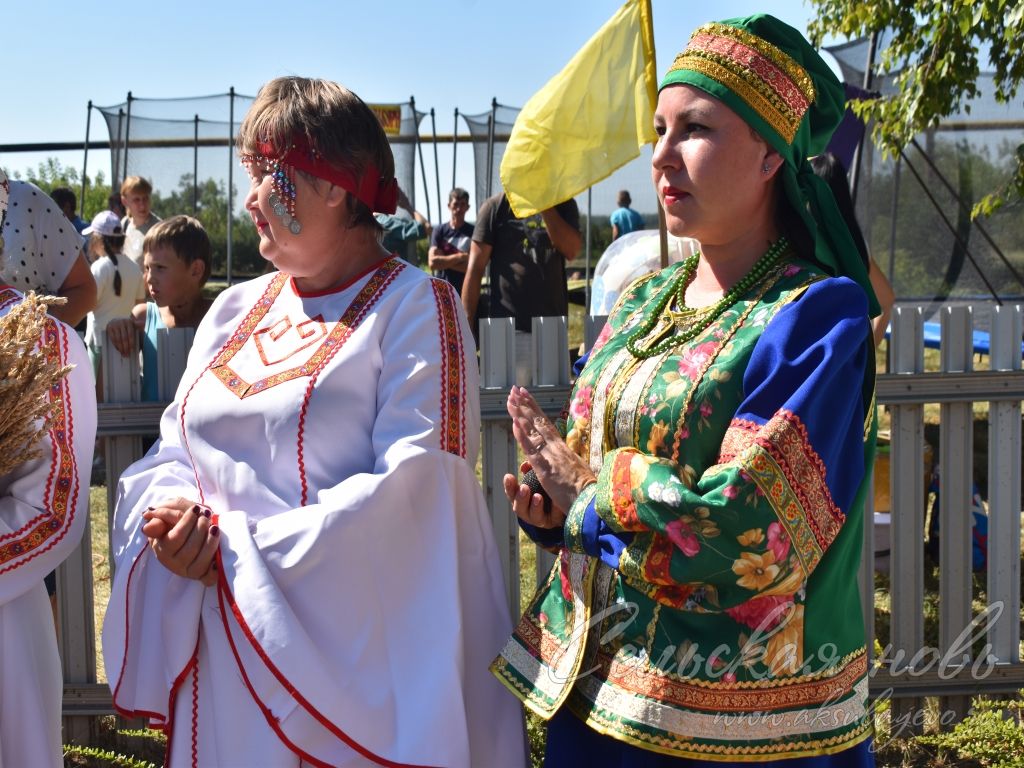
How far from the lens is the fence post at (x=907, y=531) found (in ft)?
12.6

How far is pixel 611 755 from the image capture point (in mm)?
1980

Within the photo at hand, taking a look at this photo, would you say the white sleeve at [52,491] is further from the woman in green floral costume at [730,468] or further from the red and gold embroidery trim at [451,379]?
the woman in green floral costume at [730,468]

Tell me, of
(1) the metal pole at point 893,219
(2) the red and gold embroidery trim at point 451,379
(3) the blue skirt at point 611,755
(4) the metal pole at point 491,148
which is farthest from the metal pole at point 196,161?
(3) the blue skirt at point 611,755

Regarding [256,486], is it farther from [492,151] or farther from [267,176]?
[492,151]

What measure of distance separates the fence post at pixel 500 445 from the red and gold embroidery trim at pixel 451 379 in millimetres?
1253

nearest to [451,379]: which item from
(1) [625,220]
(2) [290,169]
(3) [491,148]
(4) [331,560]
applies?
(4) [331,560]

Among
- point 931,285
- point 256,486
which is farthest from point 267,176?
point 931,285

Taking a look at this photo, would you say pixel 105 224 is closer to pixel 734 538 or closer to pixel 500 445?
pixel 500 445

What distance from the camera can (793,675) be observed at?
1823 mm

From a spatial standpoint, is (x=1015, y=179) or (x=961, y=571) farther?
(x=1015, y=179)

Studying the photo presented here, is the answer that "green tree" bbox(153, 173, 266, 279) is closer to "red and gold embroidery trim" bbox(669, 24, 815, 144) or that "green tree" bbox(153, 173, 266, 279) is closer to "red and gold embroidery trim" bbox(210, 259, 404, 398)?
"red and gold embroidery trim" bbox(210, 259, 404, 398)

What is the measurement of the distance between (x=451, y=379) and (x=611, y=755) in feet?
2.47

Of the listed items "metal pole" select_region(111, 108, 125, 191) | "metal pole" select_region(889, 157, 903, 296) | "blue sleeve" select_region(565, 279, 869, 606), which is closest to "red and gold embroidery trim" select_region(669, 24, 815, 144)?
"blue sleeve" select_region(565, 279, 869, 606)

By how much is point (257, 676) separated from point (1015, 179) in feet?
19.4
